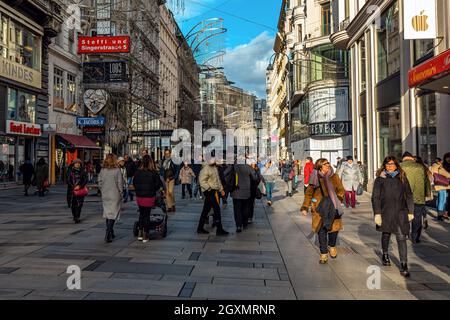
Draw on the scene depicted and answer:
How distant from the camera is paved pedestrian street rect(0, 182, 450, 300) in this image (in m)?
5.31

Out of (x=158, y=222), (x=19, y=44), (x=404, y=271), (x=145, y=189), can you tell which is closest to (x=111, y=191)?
(x=145, y=189)

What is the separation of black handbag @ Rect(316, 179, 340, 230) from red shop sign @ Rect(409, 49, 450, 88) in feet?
17.9

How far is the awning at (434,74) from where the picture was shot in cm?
1045

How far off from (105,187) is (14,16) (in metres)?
18.2

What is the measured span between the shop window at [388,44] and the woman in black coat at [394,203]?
12623 millimetres

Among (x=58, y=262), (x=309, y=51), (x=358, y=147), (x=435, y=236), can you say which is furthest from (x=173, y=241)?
(x=309, y=51)

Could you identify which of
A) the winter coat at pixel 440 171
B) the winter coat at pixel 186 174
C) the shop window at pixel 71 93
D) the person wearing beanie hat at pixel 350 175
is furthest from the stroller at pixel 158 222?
the shop window at pixel 71 93

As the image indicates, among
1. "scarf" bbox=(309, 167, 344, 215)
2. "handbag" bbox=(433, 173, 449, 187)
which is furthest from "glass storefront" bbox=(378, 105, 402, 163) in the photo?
"scarf" bbox=(309, 167, 344, 215)

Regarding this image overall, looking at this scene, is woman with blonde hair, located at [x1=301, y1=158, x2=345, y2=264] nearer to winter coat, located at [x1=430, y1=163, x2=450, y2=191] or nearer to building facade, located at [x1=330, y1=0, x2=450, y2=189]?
building facade, located at [x1=330, y1=0, x2=450, y2=189]

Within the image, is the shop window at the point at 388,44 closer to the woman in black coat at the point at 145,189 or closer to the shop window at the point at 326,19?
the woman in black coat at the point at 145,189

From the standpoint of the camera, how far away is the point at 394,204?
21.3ft

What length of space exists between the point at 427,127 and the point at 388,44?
5337 millimetres

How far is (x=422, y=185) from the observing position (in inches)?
332
